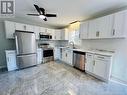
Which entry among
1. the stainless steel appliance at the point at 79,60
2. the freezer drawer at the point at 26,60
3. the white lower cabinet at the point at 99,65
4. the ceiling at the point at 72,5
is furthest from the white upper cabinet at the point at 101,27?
the freezer drawer at the point at 26,60

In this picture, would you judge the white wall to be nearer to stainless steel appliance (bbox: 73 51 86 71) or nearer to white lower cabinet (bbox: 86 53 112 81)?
white lower cabinet (bbox: 86 53 112 81)

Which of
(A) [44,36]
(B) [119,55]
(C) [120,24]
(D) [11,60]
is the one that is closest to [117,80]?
(B) [119,55]

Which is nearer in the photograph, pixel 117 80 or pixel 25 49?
pixel 117 80

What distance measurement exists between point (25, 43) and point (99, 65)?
10.8 ft

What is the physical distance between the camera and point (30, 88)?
7.51 ft

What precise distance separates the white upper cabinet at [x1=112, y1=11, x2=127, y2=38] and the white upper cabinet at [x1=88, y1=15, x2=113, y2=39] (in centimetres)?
15

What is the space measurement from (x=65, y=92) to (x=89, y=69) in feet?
4.89

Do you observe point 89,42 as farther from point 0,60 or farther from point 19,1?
point 0,60

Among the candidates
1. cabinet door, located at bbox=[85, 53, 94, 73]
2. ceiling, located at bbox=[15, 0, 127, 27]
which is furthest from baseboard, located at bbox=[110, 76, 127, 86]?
ceiling, located at bbox=[15, 0, 127, 27]

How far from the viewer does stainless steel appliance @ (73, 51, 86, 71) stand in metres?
3.48

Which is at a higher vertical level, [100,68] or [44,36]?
[44,36]

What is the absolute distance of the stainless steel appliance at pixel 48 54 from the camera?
4.82 meters

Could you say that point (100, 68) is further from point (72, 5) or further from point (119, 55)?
point (72, 5)

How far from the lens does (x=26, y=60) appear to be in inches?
148
